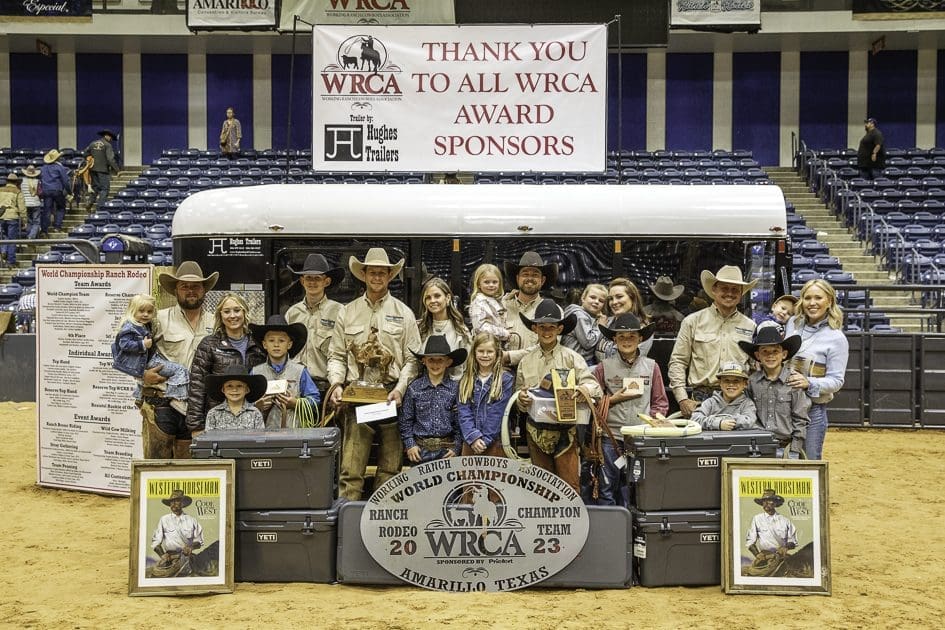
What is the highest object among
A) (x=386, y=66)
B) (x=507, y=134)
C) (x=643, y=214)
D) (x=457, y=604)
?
(x=386, y=66)

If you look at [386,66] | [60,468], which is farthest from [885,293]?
[60,468]

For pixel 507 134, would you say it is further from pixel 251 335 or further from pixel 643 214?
pixel 251 335

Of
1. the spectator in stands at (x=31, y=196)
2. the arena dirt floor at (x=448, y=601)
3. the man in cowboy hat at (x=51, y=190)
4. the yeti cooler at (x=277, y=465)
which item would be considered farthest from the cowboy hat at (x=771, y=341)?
the man in cowboy hat at (x=51, y=190)

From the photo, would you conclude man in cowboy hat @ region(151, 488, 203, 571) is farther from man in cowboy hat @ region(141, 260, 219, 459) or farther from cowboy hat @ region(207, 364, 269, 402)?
man in cowboy hat @ region(141, 260, 219, 459)

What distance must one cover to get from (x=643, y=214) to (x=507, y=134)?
2396 mm

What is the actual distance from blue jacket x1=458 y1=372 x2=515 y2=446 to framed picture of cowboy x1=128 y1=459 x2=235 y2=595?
152 centimetres

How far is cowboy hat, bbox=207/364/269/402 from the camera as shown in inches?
247

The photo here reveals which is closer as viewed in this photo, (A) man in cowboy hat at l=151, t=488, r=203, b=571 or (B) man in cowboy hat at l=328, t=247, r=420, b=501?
(A) man in cowboy hat at l=151, t=488, r=203, b=571

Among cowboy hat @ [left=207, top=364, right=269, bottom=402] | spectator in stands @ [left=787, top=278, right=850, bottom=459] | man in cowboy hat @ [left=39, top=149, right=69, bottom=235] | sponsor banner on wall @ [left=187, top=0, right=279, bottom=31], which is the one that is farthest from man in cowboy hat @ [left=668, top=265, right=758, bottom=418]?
man in cowboy hat @ [left=39, top=149, right=69, bottom=235]

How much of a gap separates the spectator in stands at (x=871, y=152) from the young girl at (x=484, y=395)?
16.6 metres

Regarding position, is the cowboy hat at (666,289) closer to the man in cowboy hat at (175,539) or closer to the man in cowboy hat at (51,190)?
the man in cowboy hat at (175,539)

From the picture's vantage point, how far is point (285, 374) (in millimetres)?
6691

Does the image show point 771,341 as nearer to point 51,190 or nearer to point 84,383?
point 84,383

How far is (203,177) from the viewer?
21750 millimetres
